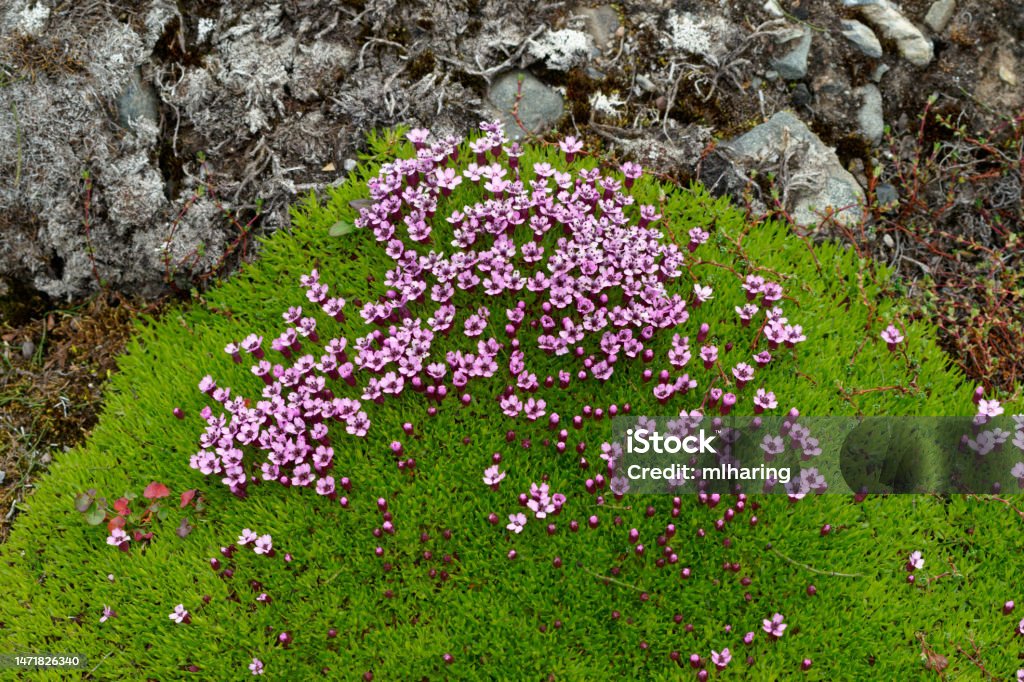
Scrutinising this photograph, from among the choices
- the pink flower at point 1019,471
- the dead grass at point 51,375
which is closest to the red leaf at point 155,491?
the dead grass at point 51,375

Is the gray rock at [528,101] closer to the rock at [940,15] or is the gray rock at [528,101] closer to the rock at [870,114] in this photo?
the rock at [870,114]

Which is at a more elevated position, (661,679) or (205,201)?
(205,201)

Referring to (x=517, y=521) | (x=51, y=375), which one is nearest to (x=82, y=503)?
(x=51, y=375)

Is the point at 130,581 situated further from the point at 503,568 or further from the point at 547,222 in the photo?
the point at 547,222

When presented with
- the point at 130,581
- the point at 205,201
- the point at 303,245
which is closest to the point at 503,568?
the point at 130,581

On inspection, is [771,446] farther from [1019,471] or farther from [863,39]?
[863,39]

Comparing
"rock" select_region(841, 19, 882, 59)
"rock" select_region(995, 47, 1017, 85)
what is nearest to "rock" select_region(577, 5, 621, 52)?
"rock" select_region(841, 19, 882, 59)

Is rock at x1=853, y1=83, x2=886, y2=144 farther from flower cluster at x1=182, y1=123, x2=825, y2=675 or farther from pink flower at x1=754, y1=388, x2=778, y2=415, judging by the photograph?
pink flower at x1=754, y1=388, x2=778, y2=415
